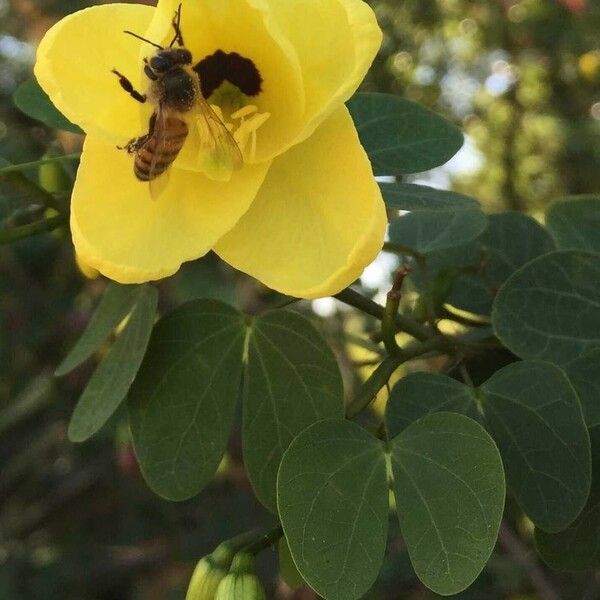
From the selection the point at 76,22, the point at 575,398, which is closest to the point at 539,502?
the point at 575,398

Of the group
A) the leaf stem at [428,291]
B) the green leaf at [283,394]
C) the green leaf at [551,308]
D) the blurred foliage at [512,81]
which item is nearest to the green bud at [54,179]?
the green leaf at [283,394]

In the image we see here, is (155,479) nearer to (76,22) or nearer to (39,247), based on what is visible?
(76,22)

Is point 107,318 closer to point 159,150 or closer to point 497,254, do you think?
point 159,150

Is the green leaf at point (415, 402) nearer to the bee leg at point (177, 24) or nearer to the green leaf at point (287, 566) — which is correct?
the green leaf at point (287, 566)

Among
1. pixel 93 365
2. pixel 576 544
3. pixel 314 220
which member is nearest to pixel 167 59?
pixel 314 220

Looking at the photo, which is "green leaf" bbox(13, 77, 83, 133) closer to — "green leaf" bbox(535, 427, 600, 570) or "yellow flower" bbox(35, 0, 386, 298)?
"yellow flower" bbox(35, 0, 386, 298)

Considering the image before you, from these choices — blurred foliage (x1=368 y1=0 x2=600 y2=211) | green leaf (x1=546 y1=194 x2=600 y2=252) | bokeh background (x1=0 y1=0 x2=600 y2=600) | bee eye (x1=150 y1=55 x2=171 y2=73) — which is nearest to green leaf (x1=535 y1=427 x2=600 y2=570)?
green leaf (x1=546 y1=194 x2=600 y2=252)

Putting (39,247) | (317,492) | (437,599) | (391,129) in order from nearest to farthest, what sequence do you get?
(317,492) < (391,129) < (437,599) < (39,247)
